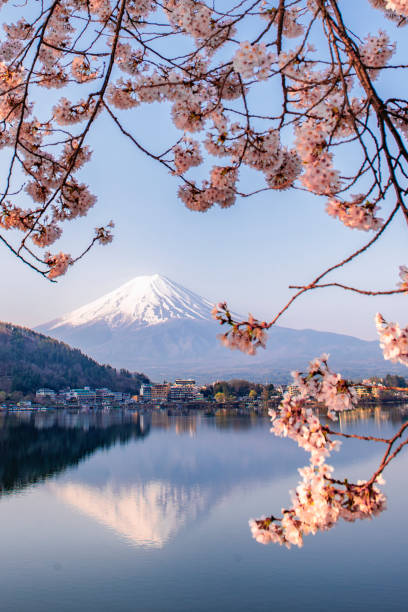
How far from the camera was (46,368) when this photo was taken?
181ft

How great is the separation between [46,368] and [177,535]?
4440 cm

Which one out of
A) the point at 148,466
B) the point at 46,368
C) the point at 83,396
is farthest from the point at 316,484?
the point at 46,368

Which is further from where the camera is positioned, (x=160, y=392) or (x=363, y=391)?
(x=160, y=392)

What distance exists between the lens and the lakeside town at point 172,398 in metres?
45.8

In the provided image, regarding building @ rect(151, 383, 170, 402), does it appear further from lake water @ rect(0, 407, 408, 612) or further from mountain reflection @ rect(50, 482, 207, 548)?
mountain reflection @ rect(50, 482, 207, 548)

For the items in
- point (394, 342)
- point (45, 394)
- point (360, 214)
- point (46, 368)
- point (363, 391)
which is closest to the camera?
point (394, 342)

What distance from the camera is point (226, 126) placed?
2.09 metres

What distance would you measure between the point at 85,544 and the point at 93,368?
46792mm

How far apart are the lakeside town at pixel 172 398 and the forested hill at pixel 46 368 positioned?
137cm

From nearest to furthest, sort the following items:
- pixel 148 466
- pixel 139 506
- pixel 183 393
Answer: pixel 139 506, pixel 148 466, pixel 183 393

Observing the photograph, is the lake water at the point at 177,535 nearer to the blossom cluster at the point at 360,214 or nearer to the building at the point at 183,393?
the blossom cluster at the point at 360,214

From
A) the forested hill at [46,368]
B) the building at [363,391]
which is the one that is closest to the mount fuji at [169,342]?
the forested hill at [46,368]

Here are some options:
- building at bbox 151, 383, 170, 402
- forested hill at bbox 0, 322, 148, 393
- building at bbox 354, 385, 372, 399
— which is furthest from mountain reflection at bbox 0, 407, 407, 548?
building at bbox 151, 383, 170, 402

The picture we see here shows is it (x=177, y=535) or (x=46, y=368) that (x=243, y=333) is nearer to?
(x=177, y=535)
